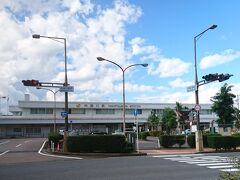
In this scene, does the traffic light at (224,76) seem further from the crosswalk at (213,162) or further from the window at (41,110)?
the window at (41,110)

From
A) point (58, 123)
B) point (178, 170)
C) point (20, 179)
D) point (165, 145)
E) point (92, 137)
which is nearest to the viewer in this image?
point (20, 179)

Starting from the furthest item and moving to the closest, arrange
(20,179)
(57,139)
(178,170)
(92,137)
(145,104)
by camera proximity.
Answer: (145,104) → (57,139) → (92,137) → (178,170) → (20,179)

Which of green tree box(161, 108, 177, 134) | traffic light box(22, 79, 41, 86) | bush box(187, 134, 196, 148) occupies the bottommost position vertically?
bush box(187, 134, 196, 148)

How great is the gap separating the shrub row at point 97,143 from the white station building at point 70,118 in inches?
2355

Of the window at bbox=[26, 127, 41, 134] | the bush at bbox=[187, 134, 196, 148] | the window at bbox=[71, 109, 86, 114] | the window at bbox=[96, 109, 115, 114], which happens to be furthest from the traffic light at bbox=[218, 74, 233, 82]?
the window at bbox=[96, 109, 115, 114]

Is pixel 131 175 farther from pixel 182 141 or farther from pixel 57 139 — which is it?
pixel 57 139

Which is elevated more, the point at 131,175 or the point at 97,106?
the point at 97,106

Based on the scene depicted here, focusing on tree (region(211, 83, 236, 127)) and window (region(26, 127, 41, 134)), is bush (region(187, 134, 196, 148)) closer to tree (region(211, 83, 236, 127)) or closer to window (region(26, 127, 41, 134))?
tree (region(211, 83, 236, 127))

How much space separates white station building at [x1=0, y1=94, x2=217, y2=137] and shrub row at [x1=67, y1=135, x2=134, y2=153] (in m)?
59.8

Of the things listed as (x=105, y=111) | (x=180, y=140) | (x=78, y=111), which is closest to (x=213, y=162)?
(x=180, y=140)

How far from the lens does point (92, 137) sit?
92.5 feet

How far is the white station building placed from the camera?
9094 cm

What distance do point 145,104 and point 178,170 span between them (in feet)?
288

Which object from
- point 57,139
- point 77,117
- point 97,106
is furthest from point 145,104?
point 57,139
